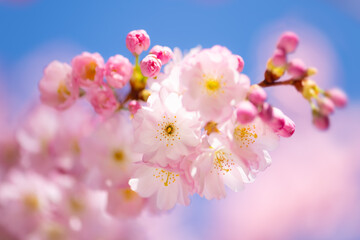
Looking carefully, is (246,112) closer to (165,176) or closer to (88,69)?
(165,176)

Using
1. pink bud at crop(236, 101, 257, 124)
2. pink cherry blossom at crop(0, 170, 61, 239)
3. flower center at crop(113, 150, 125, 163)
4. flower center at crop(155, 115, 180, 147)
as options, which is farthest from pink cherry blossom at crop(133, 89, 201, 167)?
pink cherry blossom at crop(0, 170, 61, 239)

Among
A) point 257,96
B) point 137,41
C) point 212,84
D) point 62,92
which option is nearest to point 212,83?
point 212,84

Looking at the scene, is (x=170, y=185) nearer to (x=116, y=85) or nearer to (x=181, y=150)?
(x=181, y=150)

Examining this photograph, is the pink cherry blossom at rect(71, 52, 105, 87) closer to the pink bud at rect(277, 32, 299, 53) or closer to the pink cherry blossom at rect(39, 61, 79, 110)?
the pink cherry blossom at rect(39, 61, 79, 110)

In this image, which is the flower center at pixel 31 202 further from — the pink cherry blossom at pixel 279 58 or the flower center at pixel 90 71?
the pink cherry blossom at pixel 279 58

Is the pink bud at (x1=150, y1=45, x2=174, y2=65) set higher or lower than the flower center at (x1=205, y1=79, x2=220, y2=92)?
higher
